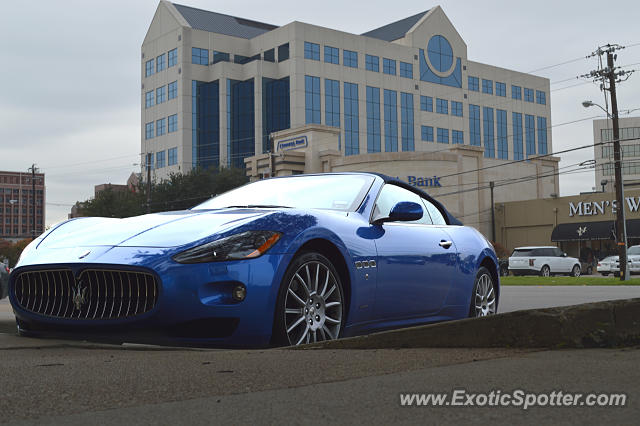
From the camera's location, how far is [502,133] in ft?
338

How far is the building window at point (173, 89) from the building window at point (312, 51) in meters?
14.2

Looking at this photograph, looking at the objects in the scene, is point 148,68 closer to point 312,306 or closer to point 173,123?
point 173,123

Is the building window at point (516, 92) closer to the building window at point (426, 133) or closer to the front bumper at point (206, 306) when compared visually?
the building window at point (426, 133)

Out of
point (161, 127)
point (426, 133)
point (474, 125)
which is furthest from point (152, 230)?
point (474, 125)

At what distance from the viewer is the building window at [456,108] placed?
3735 inches

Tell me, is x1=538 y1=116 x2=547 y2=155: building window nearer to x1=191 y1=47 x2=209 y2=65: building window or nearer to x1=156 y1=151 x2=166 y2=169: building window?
x1=191 y1=47 x2=209 y2=65: building window

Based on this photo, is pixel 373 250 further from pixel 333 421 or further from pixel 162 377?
pixel 333 421

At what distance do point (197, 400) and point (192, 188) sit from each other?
63753 millimetres

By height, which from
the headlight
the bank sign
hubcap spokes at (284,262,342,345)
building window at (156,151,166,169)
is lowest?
hubcap spokes at (284,262,342,345)

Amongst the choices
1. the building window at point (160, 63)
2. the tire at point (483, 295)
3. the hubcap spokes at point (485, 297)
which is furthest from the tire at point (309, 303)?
the building window at point (160, 63)

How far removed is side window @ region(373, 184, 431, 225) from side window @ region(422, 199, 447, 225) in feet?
0.25

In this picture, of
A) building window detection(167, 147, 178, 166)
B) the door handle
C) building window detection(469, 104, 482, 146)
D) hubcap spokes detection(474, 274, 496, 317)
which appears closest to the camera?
the door handle

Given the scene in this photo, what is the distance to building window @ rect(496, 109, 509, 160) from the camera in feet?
334

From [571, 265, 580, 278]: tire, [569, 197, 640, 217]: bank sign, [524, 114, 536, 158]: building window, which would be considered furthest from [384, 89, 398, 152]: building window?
[571, 265, 580, 278]: tire
